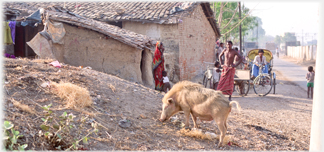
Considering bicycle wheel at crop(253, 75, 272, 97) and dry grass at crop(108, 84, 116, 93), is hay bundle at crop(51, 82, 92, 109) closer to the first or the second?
dry grass at crop(108, 84, 116, 93)

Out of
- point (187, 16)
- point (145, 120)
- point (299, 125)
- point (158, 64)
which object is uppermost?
point (187, 16)

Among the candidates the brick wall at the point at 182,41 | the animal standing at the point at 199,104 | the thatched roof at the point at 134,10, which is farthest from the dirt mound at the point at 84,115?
the thatched roof at the point at 134,10

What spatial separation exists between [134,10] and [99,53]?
504 cm

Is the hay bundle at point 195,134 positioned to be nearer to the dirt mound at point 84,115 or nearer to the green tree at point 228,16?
the dirt mound at point 84,115

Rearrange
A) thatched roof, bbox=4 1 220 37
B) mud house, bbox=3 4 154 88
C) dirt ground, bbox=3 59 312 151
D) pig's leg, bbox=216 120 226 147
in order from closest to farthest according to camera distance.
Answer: dirt ground, bbox=3 59 312 151 → pig's leg, bbox=216 120 226 147 → mud house, bbox=3 4 154 88 → thatched roof, bbox=4 1 220 37

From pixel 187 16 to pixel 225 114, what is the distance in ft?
29.8

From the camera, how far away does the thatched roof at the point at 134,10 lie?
40.0 feet

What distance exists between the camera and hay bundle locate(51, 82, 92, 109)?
4645mm

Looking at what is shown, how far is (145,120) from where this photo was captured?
5102 mm

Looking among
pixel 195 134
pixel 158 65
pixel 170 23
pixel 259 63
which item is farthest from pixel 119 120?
pixel 259 63

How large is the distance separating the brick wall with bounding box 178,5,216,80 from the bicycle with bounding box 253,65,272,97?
3410 millimetres

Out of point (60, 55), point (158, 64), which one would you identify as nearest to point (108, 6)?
point (60, 55)

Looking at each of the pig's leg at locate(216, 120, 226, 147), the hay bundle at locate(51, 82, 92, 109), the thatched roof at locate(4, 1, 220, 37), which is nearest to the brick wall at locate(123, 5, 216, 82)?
the thatched roof at locate(4, 1, 220, 37)

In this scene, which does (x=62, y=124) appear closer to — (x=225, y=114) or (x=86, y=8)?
(x=225, y=114)
